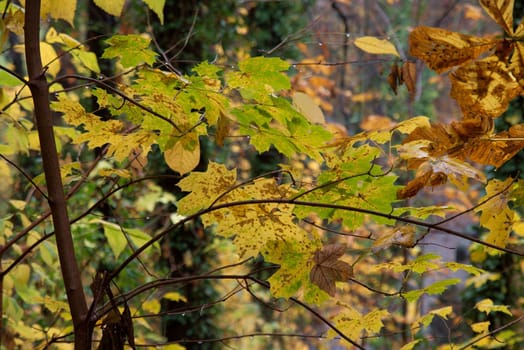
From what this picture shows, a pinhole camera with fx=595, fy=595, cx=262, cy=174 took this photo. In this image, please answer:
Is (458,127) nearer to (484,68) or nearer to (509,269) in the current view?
(484,68)

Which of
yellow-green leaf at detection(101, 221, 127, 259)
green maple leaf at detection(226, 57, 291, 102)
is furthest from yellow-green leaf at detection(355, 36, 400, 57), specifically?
yellow-green leaf at detection(101, 221, 127, 259)

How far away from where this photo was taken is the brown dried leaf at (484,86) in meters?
0.66

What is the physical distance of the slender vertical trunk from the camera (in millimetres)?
780

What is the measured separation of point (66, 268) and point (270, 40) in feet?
18.9

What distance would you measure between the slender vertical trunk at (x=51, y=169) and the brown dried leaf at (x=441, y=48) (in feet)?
1.55

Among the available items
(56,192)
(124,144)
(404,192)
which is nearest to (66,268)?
(56,192)

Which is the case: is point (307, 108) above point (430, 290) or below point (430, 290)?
above

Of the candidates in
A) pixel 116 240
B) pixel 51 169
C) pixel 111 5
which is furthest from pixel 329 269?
pixel 116 240

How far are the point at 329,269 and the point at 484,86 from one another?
0.98ft

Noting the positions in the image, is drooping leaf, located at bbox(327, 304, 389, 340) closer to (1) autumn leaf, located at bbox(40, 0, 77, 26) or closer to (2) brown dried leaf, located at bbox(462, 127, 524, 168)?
(2) brown dried leaf, located at bbox(462, 127, 524, 168)

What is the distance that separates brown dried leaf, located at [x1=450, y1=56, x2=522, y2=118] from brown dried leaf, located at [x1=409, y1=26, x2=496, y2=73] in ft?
0.06

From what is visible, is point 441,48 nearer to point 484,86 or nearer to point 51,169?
point 484,86

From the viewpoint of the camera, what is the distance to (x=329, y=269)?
0.79 metres

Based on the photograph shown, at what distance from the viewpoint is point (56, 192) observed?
79 centimetres
